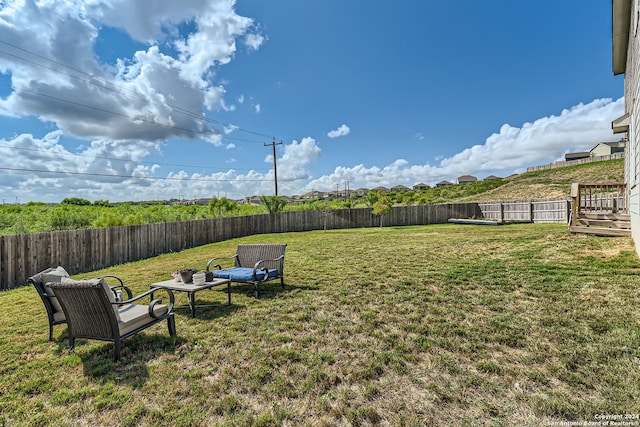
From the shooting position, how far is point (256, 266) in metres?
4.96

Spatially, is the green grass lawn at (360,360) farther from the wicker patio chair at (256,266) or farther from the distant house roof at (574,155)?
the distant house roof at (574,155)

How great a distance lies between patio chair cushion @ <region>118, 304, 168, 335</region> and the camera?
298 centimetres

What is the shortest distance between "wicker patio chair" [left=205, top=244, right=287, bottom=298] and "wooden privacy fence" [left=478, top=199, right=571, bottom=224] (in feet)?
62.6

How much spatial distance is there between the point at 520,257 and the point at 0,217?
15.3m

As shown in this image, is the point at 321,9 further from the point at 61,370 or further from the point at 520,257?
the point at 61,370

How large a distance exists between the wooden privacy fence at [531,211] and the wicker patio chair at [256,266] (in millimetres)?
19072

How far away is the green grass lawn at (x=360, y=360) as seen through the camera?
6.87 feet

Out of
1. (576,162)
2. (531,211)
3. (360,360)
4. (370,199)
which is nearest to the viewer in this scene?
(360,360)

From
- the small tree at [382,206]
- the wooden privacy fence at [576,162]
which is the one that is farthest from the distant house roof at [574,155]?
the small tree at [382,206]

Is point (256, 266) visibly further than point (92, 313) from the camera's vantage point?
Yes

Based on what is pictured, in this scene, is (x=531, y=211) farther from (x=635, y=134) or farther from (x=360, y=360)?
(x=360, y=360)

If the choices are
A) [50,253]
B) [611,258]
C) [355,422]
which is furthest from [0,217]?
[611,258]

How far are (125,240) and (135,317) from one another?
341 inches

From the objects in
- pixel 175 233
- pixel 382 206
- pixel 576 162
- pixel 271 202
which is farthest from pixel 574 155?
pixel 175 233
